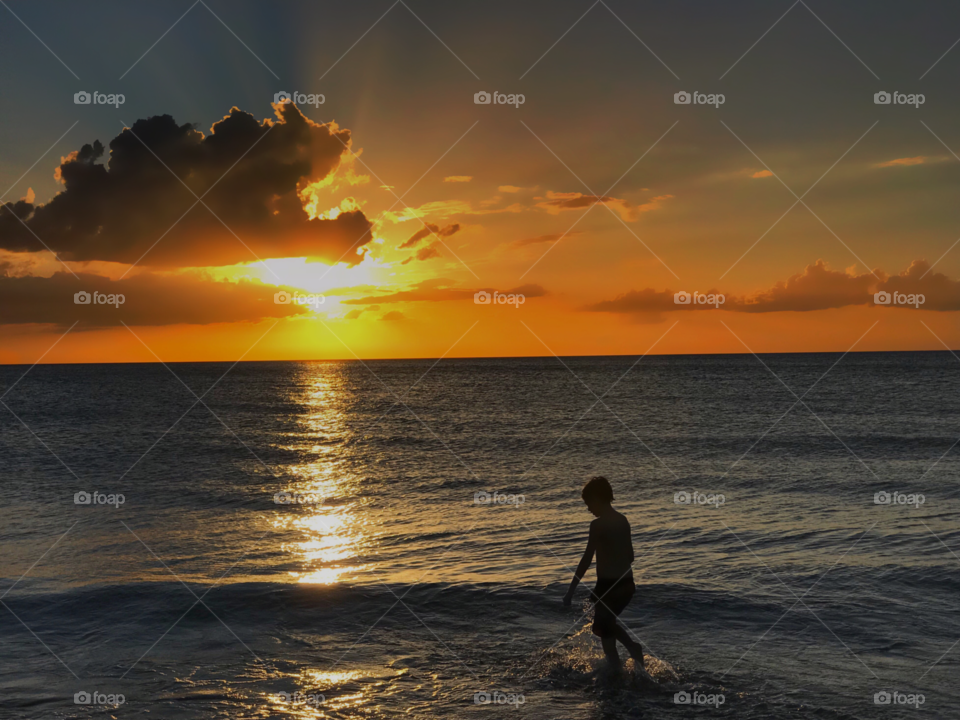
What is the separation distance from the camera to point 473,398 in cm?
7231

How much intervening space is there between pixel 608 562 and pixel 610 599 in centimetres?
40

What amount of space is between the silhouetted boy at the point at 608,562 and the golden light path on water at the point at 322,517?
6206 millimetres

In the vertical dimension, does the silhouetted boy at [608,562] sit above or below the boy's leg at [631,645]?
above

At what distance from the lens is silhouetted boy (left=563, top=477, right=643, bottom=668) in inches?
291

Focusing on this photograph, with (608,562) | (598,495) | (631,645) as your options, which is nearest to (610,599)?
(608,562)

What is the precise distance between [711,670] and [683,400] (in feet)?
187

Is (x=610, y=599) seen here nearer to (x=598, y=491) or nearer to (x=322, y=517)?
(x=598, y=491)

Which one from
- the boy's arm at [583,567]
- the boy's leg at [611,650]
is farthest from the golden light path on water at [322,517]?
the boy's arm at [583,567]

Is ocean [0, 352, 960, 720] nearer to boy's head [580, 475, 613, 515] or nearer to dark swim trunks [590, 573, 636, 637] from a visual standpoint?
dark swim trunks [590, 573, 636, 637]

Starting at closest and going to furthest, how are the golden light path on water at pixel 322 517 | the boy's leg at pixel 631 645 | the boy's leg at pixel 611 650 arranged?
the boy's leg at pixel 631 645, the boy's leg at pixel 611 650, the golden light path on water at pixel 322 517

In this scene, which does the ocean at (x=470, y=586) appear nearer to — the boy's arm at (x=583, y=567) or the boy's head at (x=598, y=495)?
the boy's arm at (x=583, y=567)

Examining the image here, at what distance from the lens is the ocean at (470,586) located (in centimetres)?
756

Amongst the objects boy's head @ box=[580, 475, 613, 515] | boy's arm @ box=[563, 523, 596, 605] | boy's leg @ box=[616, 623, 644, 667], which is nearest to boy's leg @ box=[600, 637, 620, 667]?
boy's leg @ box=[616, 623, 644, 667]

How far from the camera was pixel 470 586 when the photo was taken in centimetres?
1151
